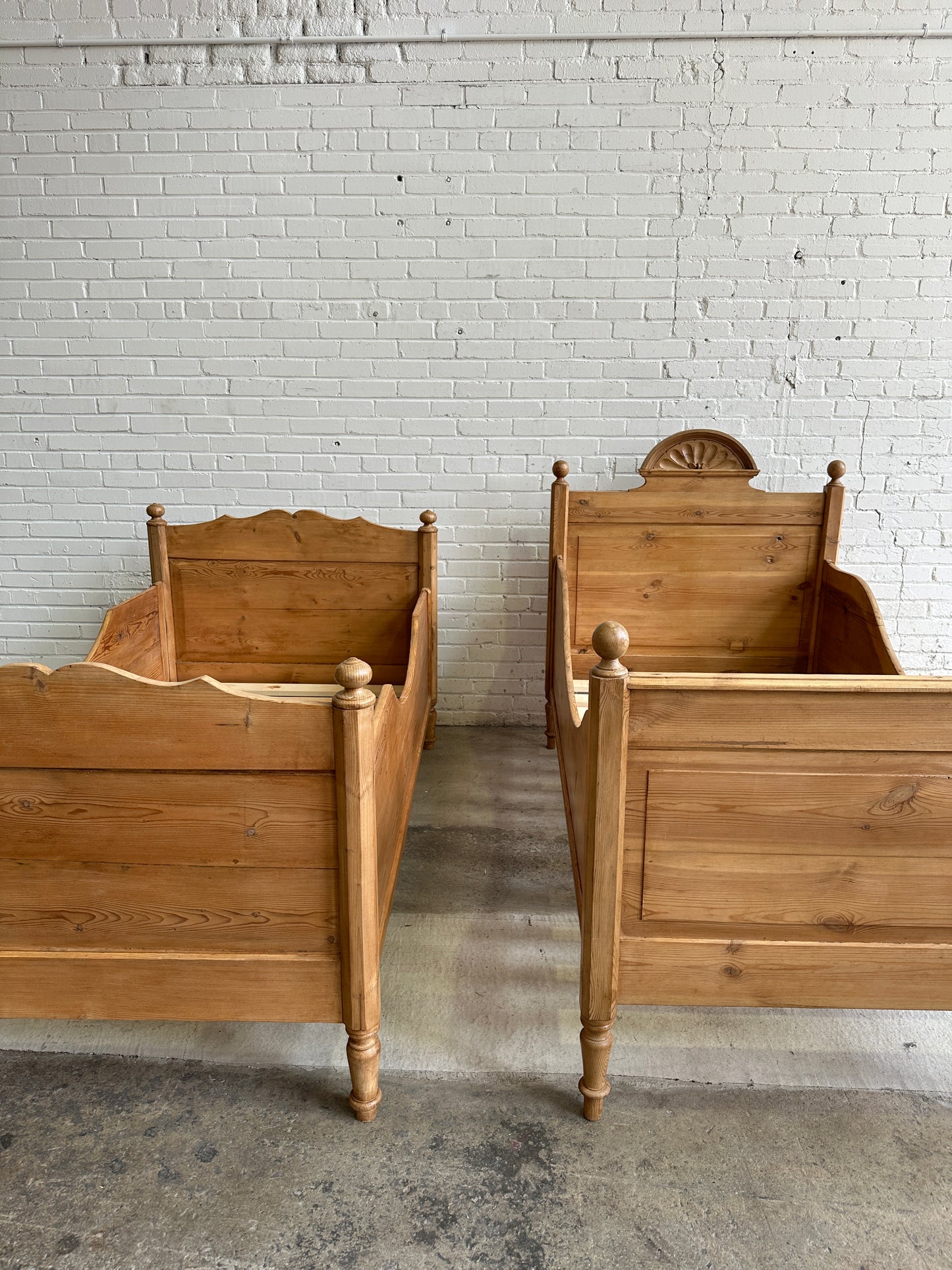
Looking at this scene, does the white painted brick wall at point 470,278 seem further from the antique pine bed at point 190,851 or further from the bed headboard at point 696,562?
the antique pine bed at point 190,851

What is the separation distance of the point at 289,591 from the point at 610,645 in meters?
1.88

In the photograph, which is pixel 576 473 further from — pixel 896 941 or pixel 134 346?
pixel 896 941

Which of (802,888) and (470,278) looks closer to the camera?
(802,888)

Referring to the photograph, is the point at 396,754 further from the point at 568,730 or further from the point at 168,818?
the point at 168,818

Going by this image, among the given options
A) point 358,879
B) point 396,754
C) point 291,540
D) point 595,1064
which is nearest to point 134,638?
point 291,540

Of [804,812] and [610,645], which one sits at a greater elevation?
[610,645]

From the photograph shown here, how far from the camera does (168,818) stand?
151 centimetres

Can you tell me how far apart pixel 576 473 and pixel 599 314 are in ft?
1.96

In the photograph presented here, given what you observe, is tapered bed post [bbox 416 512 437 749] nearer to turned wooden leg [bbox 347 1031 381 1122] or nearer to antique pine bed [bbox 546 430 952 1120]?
antique pine bed [bbox 546 430 952 1120]

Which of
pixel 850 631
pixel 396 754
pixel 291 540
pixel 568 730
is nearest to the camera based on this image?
pixel 396 754

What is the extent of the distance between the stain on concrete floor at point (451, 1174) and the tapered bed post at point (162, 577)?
1.52 m

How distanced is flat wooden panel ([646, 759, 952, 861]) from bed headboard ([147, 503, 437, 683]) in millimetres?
1702

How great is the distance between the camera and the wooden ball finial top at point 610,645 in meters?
1.45

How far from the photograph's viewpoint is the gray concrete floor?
1378 mm
